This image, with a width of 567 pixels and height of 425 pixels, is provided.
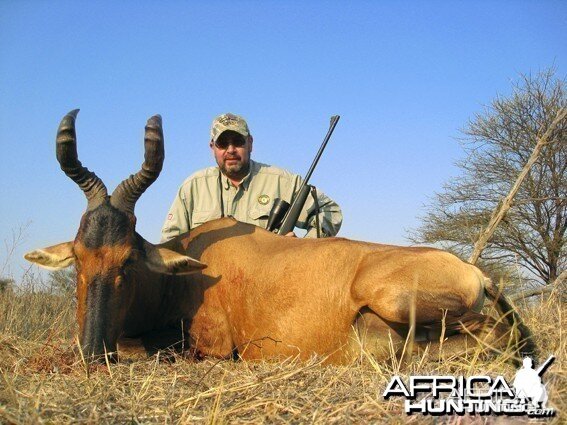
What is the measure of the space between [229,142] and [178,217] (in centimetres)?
109

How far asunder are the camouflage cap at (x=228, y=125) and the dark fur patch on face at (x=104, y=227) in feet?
9.56

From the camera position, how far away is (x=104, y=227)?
422cm

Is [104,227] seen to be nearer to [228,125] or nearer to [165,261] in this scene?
[165,261]

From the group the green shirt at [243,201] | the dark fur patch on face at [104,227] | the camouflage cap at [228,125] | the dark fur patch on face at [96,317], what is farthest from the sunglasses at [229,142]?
the dark fur patch on face at [96,317]

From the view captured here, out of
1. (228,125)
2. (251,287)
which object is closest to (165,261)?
(251,287)

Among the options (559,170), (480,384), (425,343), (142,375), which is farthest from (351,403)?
(559,170)

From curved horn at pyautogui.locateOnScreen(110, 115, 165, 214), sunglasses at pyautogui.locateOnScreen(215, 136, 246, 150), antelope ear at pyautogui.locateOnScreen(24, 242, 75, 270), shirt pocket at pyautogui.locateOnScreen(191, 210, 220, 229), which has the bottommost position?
antelope ear at pyautogui.locateOnScreen(24, 242, 75, 270)

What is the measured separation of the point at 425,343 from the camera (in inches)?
163

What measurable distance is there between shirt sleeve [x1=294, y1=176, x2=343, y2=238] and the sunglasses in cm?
88

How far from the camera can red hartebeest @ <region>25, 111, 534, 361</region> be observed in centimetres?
407

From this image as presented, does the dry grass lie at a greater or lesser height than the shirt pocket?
lesser

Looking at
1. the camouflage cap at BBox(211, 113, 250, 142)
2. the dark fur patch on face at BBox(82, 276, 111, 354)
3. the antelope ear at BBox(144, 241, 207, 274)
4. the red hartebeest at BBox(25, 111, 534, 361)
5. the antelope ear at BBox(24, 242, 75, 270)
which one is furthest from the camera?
the camouflage cap at BBox(211, 113, 250, 142)

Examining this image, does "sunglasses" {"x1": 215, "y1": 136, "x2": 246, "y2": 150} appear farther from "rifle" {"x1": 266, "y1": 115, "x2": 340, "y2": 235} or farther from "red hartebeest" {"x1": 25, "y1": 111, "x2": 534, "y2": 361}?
"red hartebeest" {"x1": 25, "y1": 111, "x2": 534, "y2": 361}

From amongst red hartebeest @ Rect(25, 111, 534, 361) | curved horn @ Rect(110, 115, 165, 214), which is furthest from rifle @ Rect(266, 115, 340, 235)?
curved horn @ Rect(110, 115, 165, 214)
